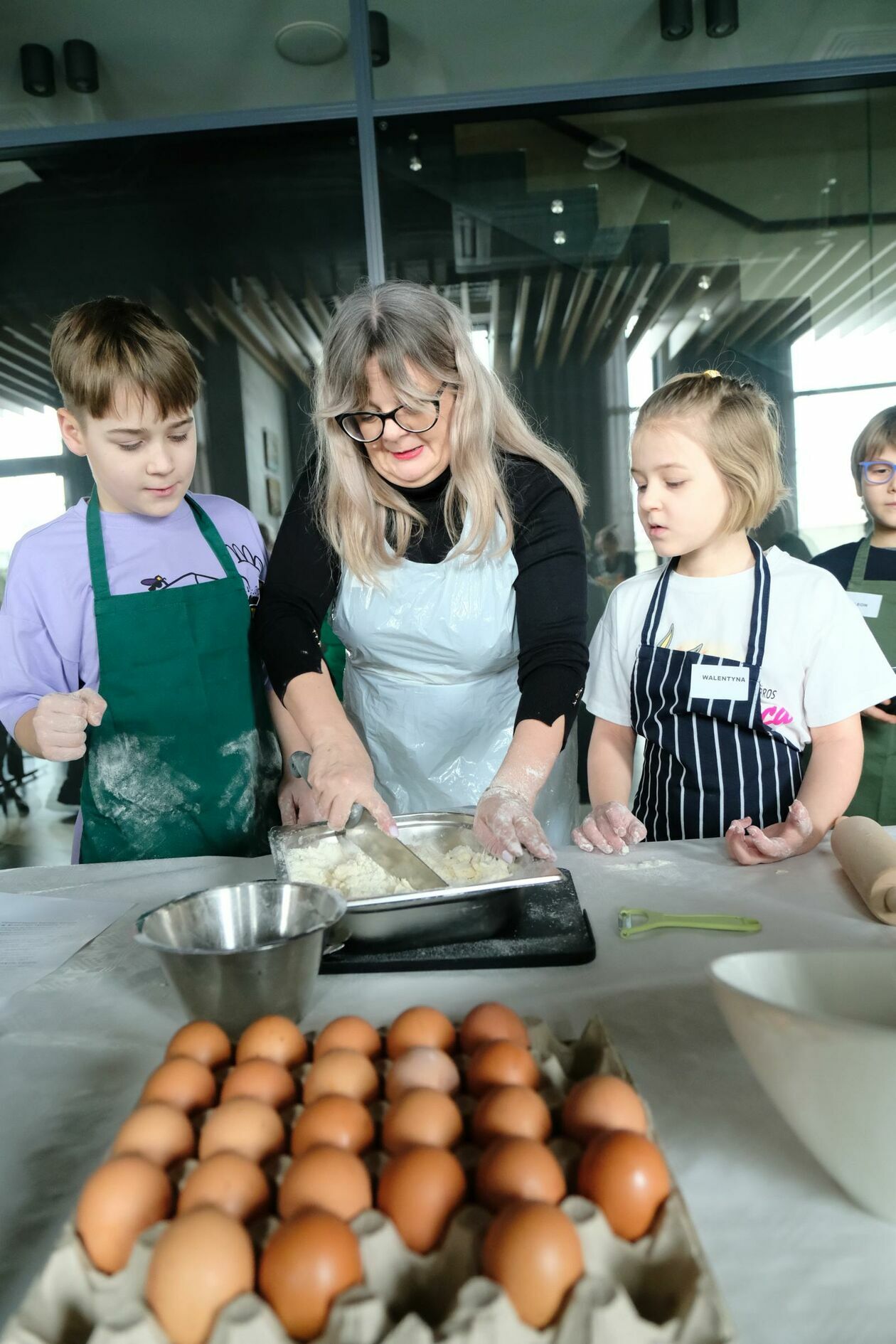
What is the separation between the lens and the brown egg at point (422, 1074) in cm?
60

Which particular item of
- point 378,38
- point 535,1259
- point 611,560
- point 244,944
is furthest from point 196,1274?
point 378,38

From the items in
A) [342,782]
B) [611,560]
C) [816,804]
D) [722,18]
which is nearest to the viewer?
[342,782]

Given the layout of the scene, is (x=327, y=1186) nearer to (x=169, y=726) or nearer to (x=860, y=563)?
(x=169, y=726)

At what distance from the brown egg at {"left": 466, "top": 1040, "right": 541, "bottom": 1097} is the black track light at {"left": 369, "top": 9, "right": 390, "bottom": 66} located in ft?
10.7

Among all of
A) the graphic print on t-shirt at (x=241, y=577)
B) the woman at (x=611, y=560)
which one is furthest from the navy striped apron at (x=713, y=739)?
the woman at (x=611, y=560)

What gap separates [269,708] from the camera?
1.86 meters

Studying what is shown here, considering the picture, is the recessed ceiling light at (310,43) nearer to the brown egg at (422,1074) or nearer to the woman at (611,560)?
the woman at (611,560)

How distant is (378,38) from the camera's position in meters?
3.00

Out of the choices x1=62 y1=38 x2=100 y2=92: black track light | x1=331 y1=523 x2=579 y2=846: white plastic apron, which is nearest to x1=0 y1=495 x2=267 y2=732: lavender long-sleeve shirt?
x1=331 y1=523 x2=579 y2=846: white plastic apron

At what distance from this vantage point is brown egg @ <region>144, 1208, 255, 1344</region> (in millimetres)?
423

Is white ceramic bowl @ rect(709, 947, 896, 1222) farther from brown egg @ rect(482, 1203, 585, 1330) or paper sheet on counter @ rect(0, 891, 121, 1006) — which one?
paper sheet on counter @ rect(0, 891, 121, 1006)

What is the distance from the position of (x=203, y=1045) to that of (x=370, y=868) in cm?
50

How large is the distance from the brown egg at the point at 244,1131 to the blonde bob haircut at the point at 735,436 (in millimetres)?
1278

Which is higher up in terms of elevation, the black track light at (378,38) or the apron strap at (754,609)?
the black track light at (378,38)
